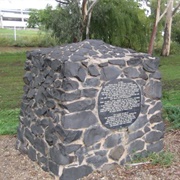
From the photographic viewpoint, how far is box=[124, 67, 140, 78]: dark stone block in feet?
15.3

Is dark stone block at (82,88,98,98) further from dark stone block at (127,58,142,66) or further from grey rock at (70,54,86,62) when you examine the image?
dark stone block at (127,58,142,66)

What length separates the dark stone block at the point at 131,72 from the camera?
15.3 feet

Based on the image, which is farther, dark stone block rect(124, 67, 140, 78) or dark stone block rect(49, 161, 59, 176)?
dark stone block rect(124, 67, 140, 78)

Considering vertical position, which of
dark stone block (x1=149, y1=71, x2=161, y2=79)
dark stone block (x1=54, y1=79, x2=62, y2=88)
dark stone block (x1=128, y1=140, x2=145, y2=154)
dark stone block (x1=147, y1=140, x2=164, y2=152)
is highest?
dark stone block (x1=149, y1=71, x2=161, y2=79)

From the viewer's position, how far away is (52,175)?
179 inches

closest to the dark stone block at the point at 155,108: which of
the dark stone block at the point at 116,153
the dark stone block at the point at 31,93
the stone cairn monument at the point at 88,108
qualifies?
the stone cairn monument at the point at 88,108

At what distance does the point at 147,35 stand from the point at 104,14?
4012 millimetres

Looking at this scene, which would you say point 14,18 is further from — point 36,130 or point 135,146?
point 135,146

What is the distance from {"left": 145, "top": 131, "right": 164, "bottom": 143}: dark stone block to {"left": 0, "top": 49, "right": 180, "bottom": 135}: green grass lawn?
262 centimetres

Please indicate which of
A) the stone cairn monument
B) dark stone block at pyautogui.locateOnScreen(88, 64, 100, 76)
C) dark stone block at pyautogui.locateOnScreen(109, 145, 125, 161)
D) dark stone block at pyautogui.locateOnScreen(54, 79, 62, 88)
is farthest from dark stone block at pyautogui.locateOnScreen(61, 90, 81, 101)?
dark stone block at pyautogui.locateOnScreen(109, 145, 125, 161)

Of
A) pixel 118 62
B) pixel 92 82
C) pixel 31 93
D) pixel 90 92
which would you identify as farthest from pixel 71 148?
pixel 118 62

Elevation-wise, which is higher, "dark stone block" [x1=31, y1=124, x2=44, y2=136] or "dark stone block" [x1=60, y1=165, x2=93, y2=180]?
"dark stone block" [x1=31, y1=124, x2=44, y2=136]

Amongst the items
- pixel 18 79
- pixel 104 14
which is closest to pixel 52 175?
pixel 18 79

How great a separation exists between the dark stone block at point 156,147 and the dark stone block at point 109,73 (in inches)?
50.7
